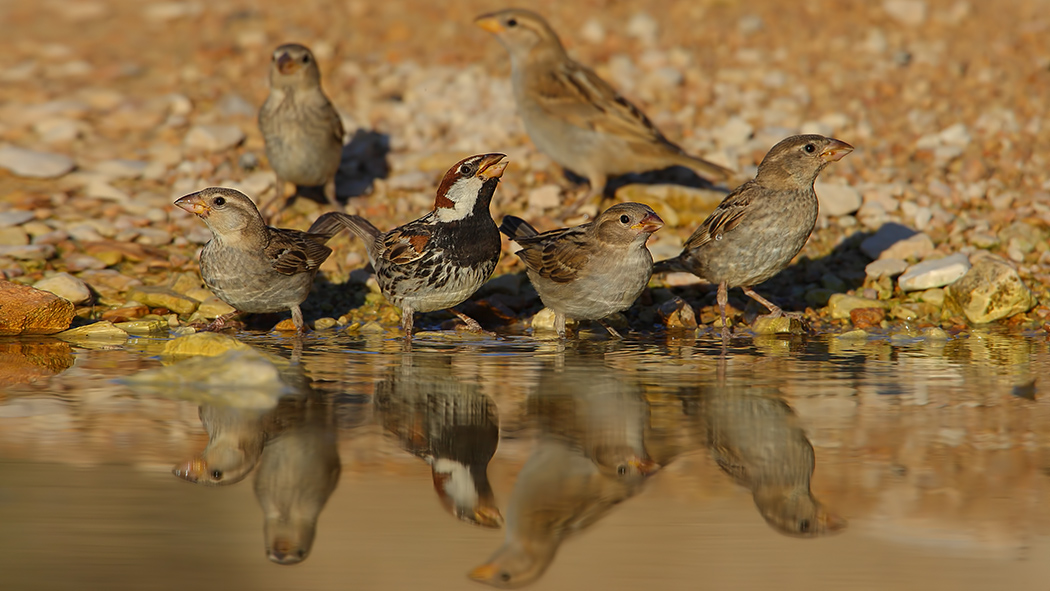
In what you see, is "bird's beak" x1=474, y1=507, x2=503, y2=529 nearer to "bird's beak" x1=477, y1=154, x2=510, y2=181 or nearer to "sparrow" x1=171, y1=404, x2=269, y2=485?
"sparrow" x1=171, y1=404, x2=269, y2=485

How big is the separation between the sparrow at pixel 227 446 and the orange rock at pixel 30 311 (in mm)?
2316

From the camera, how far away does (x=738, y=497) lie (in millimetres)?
4168

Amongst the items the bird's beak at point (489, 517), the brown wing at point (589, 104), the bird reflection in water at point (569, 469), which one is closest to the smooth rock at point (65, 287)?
the bird reflection in water at point (569, 469)

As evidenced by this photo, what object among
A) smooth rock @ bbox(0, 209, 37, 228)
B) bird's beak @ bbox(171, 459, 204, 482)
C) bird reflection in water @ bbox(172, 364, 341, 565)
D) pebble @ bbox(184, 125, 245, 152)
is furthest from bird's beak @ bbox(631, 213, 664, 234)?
smooth rock @ bbox(0, 209, 37, 228)

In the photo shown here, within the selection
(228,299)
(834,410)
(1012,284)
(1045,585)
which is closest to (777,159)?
(1012,284)

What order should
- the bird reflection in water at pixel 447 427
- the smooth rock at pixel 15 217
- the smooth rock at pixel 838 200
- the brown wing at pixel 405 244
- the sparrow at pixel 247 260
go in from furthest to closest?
the smooth rock at pixel 838 200
the smooth rock at pixel 15 217
the brown wing at pixel 405 244
the sparrow at pixel 247 260
the bird reflection in water at pixel 447 427

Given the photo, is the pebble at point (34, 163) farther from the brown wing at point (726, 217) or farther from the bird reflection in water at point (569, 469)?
the bird reflection in water at point (569, 469)

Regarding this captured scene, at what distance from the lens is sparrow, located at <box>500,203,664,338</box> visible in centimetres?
721

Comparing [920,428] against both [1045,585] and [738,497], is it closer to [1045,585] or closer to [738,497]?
[738,497]

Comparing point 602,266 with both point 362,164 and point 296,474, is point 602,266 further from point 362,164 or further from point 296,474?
point 362,164

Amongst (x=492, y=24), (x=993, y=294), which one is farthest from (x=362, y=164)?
(x=993, y=294)

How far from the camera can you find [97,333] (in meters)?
7.34

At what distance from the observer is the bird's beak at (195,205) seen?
7.39 m

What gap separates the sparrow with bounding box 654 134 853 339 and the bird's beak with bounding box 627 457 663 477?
3056mm
